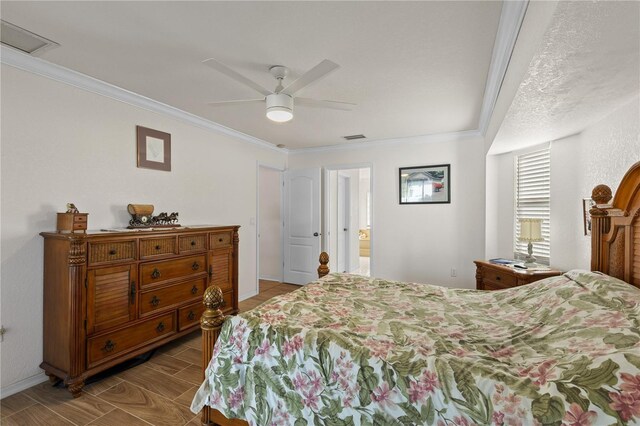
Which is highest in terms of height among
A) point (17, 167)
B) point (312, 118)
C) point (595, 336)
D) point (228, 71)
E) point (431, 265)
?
point (312, 118)

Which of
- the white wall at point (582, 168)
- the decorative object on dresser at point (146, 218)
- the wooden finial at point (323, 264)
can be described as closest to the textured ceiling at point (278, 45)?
the white wall at point (582, 168)

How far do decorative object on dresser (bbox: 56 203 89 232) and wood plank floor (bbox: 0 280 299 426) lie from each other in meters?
1.22

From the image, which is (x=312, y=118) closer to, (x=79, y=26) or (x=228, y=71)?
(x=228, y=71)

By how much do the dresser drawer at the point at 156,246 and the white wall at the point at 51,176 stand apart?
1.63 feet

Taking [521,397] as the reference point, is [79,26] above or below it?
above

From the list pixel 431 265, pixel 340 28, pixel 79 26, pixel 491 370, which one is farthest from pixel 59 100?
pixel 431 265

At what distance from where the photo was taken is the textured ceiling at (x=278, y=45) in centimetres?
168

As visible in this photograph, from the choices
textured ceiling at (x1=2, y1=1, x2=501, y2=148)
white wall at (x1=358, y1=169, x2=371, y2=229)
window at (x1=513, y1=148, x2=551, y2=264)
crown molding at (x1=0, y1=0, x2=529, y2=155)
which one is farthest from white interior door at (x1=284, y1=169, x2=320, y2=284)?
white wall at (x1=358, y1=169, x2=371, y2=229)

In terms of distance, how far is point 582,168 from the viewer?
8.32ft

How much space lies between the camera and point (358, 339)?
1.44 metres

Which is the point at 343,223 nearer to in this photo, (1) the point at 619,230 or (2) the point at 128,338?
(2) the point at 128,338

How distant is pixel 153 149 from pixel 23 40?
1284 millimetres

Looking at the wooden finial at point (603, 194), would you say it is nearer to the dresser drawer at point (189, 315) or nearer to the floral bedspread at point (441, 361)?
the floral bedspread at point (441, 361)

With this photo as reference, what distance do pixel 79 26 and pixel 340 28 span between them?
165 cm
